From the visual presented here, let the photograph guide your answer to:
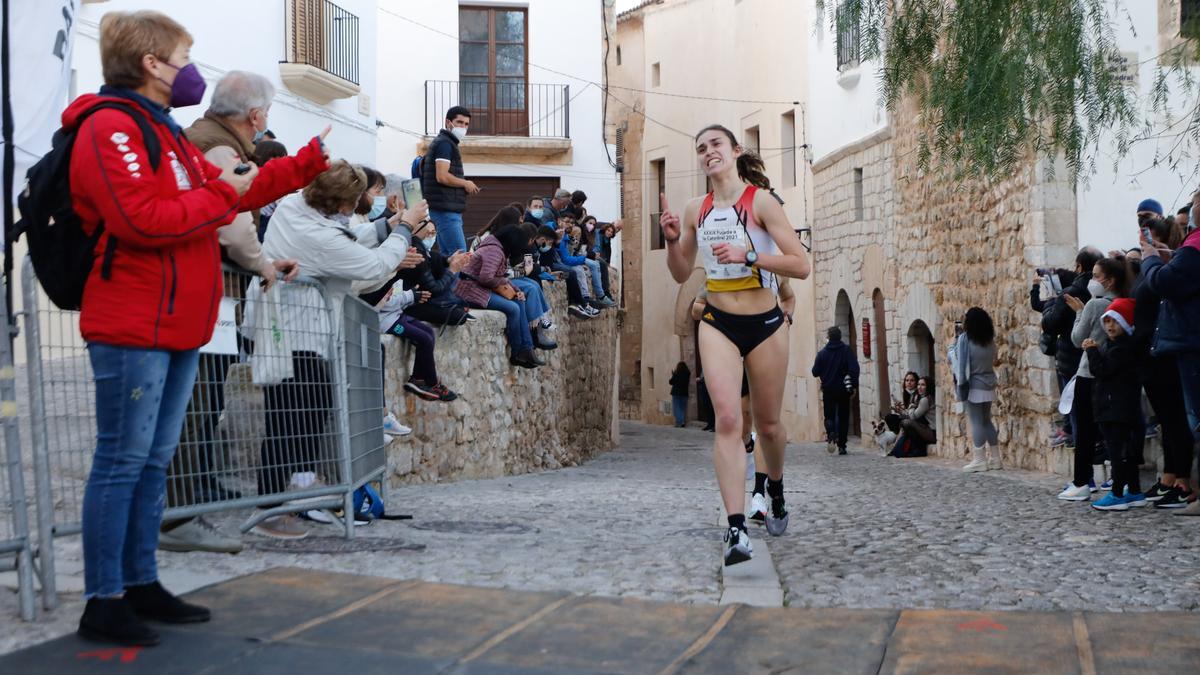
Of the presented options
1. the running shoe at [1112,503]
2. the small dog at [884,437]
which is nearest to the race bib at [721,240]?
the running shoe at [1112,503]

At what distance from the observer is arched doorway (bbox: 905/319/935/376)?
19578mm

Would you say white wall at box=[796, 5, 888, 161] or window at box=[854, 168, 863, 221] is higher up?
white wall at box=[796, 5, 888, 161]

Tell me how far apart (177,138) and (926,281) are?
15.7 meters

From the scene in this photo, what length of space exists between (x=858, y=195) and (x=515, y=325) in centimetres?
1085

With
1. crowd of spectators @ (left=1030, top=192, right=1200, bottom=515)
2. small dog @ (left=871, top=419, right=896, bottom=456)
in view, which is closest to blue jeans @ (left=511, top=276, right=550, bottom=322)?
crowd of spectators @ (left=1030, top=192, right=1200, bottom=515)

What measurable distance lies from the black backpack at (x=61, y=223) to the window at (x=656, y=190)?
107ft

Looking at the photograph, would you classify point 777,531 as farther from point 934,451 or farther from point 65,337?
point 934,451

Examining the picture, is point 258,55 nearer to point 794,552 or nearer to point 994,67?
point 994,67

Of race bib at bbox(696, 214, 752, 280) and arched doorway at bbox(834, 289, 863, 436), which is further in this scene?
arched doorway at bbox(834, 289, 863, 436)

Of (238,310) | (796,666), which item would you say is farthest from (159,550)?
(796,666)

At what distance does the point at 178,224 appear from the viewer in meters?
3.73

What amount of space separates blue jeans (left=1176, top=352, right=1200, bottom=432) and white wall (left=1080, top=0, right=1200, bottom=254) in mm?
6218

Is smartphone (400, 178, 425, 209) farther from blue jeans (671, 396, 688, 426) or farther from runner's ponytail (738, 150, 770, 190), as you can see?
blue jeans (671, 396, 688, 426)

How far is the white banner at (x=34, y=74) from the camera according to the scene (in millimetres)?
4188
